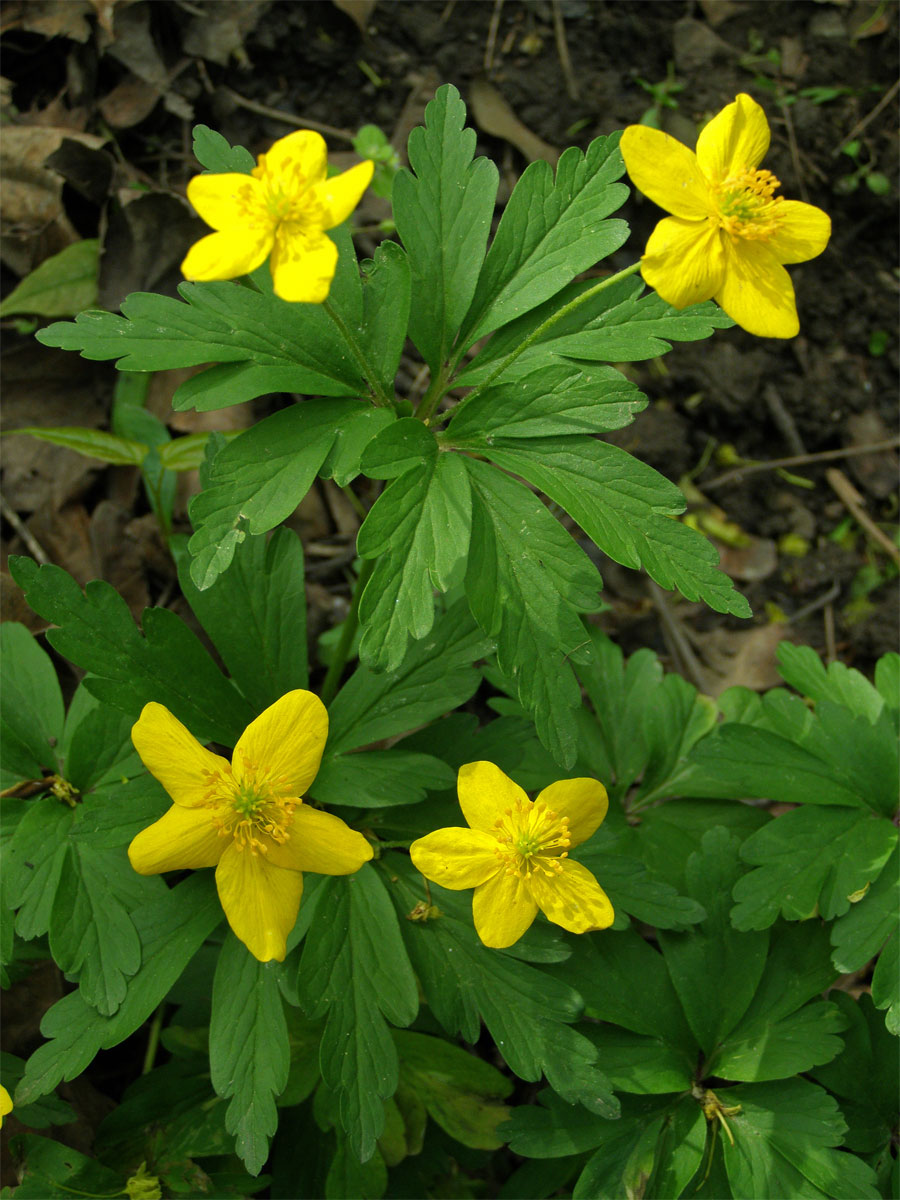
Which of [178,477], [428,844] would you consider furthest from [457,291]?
[178,477]

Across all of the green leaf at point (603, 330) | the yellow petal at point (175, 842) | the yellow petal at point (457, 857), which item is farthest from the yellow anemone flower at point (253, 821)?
the green leaf at point (603, 330)

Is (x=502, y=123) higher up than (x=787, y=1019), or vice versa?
(x=502, y=123)

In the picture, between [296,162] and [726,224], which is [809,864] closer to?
[726,224]

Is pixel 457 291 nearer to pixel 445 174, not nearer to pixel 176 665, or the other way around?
pixel 445 174

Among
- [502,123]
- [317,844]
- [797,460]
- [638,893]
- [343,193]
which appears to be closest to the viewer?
[343,193]

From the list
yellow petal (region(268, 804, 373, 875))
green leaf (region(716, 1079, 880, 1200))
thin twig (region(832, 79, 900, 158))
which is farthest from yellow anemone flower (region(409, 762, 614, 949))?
thin twig (region(832, 79, 900, 158))

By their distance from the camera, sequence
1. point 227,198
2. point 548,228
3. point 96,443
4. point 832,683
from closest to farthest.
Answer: point 227,198 < point 548,228 < point 832,683 < point 96,443

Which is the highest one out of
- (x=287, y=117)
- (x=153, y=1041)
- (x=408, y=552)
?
(x=408, y=552)

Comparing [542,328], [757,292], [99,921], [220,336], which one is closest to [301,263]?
[220,336]
